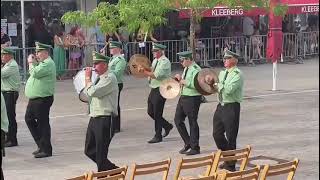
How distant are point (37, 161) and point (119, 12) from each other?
5400mm

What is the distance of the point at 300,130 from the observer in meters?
13.3

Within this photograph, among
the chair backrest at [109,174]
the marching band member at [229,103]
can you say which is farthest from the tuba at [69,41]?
the chair backrest at [109,174]

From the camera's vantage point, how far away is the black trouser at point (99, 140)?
906 cm

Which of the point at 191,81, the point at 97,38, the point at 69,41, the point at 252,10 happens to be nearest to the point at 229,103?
the point at 191,81

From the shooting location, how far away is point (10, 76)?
1167 centimetres

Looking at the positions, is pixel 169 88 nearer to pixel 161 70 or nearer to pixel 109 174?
pixel 161 70

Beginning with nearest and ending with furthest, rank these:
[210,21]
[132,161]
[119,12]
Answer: [132,161] < [119,12] < [210,21]

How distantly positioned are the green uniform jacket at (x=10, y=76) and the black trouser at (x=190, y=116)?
9.49ft

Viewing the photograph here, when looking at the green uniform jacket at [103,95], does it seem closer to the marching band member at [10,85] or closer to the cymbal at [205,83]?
the cymbal at [205,83]

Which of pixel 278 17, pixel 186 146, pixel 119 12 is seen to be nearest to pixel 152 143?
pixel 186 146

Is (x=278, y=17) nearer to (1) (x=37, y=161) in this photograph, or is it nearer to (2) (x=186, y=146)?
(2) (x=186, y=146)

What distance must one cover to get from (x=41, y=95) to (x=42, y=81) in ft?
0.74

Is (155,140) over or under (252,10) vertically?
under

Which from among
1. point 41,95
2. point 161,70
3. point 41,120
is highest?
point 161,70
